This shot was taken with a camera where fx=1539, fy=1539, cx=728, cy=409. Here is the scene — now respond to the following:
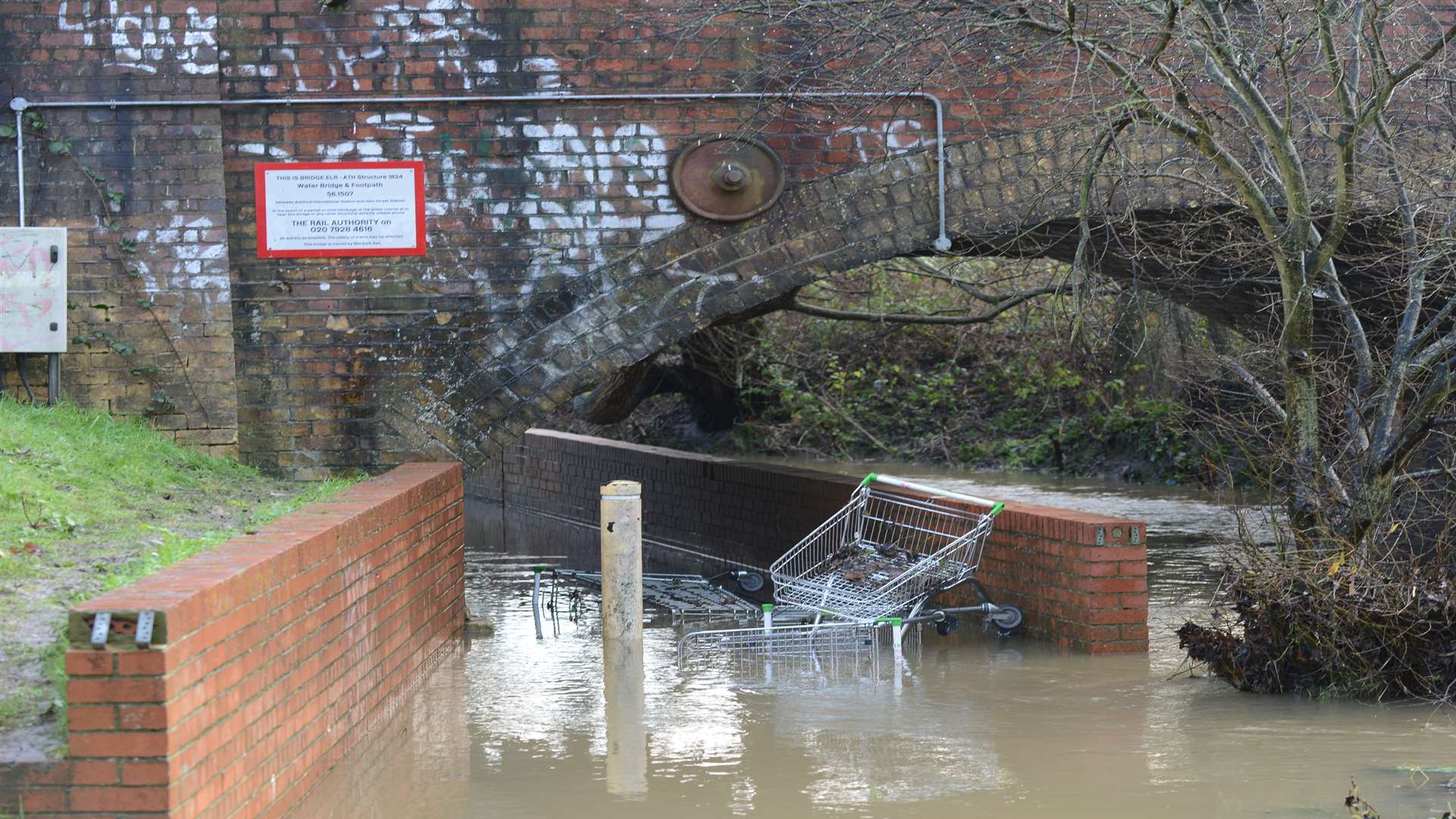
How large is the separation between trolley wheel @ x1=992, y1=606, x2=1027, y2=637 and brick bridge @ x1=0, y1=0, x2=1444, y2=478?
8.54 feet

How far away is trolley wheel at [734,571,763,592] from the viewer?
1023cm

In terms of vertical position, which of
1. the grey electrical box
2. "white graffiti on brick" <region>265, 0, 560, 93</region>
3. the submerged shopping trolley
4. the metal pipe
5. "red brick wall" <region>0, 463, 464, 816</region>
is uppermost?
"white graffiti on brick" <region>265, 0, 560, 93</region>

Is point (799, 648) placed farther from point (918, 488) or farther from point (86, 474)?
point (86, 474)

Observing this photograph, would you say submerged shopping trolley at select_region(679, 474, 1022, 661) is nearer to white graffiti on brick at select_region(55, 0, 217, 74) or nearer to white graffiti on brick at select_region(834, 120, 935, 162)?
white graffiti on brick at select_region(834, 120, 935, 162)

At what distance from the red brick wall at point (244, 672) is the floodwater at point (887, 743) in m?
0.28

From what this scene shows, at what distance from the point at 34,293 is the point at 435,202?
2.60 meters

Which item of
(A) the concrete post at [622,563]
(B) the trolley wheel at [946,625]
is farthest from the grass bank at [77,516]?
(B) the trolley wheel at [946,625]

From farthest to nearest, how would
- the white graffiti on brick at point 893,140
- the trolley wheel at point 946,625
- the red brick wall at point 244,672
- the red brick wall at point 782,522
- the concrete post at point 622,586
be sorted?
the white graffiti on brick at point 893,140 < the trolley wheel at point 946,625 < the red brick wall at point 782,522 < the concrete post at point 622,586 < the red brick wall at point 244,672

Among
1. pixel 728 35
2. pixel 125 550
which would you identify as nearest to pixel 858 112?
pixel 728 35

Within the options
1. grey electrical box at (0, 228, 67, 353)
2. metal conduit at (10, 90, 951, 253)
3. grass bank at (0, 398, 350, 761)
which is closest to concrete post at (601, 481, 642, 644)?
grass bank at (0, 398, 350, 761)

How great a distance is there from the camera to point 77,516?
7000 millimetres

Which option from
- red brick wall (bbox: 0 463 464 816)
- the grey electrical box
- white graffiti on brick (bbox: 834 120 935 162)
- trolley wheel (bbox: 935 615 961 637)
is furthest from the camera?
white graffiti on brick (bbox: 834 120 935 162)

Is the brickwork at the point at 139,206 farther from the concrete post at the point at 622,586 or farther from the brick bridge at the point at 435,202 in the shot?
the concrete post at the point at 622,586

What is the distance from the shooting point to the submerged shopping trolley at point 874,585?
8.50 m
